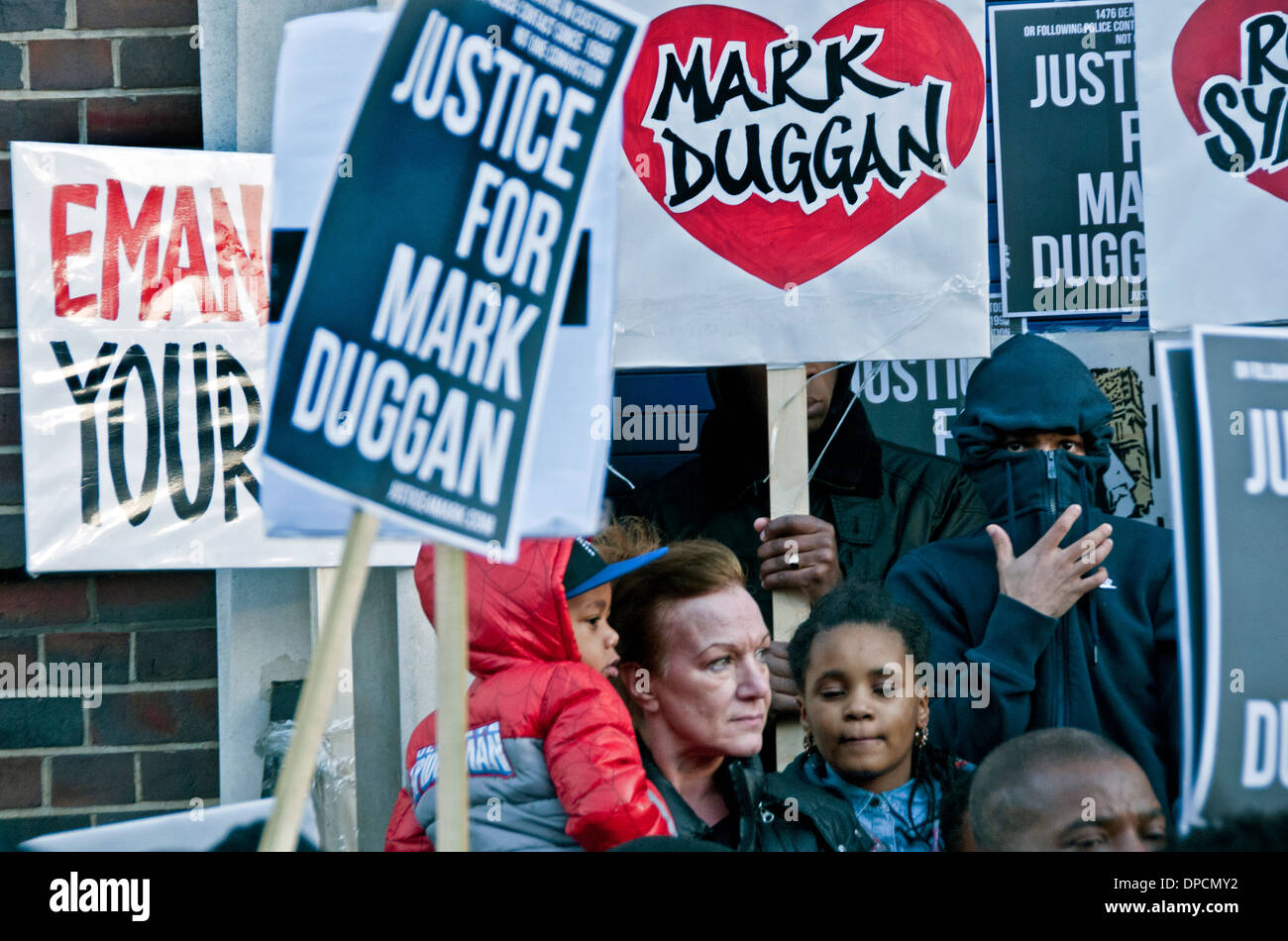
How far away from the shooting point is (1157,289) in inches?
118

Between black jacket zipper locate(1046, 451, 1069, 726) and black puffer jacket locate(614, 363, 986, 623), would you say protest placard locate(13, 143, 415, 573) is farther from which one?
black jacket zipper locate(1046, 451, 1069, 726)

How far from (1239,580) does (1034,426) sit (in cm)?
59

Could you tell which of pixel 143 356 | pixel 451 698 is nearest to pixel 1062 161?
pixel 451 698

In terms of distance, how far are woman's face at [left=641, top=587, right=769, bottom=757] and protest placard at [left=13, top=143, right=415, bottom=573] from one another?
0.80 m

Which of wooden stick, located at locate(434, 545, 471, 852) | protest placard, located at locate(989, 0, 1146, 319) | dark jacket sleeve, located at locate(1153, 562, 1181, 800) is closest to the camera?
wooden stick, located at locate(434, 545, 471, 852)

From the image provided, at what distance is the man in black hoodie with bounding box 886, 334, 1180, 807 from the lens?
2.99 meters

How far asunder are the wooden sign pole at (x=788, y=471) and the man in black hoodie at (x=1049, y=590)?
9.5 inches

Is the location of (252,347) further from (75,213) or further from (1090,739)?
(1090,739)

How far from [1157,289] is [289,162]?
1.80 metres

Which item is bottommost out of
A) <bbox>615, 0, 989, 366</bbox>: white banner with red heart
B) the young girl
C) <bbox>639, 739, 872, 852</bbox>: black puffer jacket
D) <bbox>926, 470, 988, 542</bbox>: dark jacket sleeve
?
<bbox>639, 739, 872, 852</bbox>: black puffer jacket

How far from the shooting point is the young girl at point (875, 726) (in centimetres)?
298

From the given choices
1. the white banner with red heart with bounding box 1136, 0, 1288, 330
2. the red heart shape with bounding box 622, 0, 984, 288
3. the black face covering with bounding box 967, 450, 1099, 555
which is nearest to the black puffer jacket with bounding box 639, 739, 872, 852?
the black face covering with bounding box 967, 450, 1099, 555

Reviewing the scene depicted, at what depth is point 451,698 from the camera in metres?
2.36

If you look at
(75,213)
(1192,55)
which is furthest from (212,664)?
(1192,55)
